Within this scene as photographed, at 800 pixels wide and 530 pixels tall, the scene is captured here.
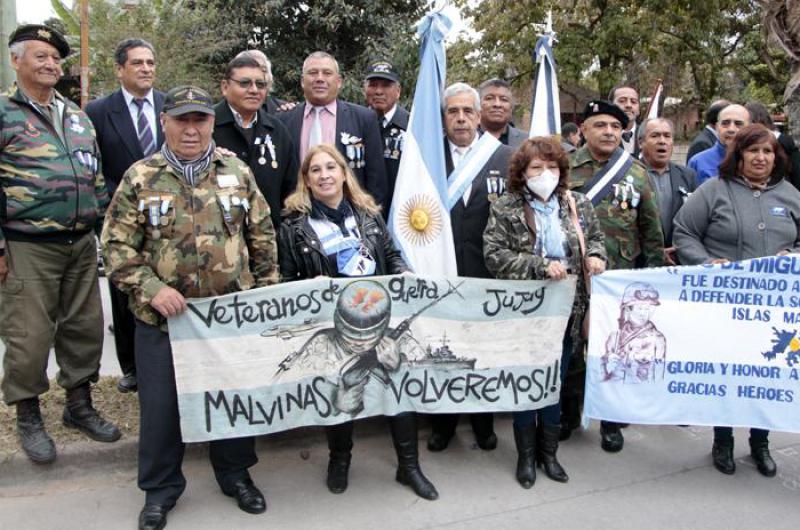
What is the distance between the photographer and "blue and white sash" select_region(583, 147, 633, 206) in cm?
436

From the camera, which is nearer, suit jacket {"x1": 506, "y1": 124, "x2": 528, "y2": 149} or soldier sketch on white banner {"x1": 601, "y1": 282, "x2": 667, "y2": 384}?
soldier sketch on white banner {"x1": 601, "y1": 282, "x2": 667, "y2": 384}

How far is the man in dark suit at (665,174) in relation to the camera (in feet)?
15.8

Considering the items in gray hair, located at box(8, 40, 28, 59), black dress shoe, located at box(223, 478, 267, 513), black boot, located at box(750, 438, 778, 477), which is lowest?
black boot, located at box(750, 438, 778, 477)

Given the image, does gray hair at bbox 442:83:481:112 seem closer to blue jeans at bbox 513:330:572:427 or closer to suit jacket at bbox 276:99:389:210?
suit jacket at bbox 276:99:389:210

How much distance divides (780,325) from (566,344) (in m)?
1.17

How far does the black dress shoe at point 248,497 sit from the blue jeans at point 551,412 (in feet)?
4.82

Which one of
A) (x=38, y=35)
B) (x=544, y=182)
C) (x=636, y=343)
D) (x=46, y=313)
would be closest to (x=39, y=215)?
(x=46, y=313)

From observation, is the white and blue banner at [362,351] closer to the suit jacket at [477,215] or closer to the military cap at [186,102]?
the suit jacket at [477,215]

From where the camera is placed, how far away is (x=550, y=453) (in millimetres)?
4102

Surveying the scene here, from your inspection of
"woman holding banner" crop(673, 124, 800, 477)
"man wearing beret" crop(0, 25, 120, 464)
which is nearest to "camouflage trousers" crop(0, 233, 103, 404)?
"man wearing beret" crop(0, 25, 120, 464)

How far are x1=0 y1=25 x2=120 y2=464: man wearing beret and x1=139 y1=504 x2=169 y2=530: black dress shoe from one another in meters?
0.82

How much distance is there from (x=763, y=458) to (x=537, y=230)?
199cm

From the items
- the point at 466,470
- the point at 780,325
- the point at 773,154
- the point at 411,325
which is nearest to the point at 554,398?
the point at 466,470

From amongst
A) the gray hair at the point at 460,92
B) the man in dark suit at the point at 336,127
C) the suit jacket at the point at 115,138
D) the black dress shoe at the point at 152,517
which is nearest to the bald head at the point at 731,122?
the gray hair at the point at 460,92
